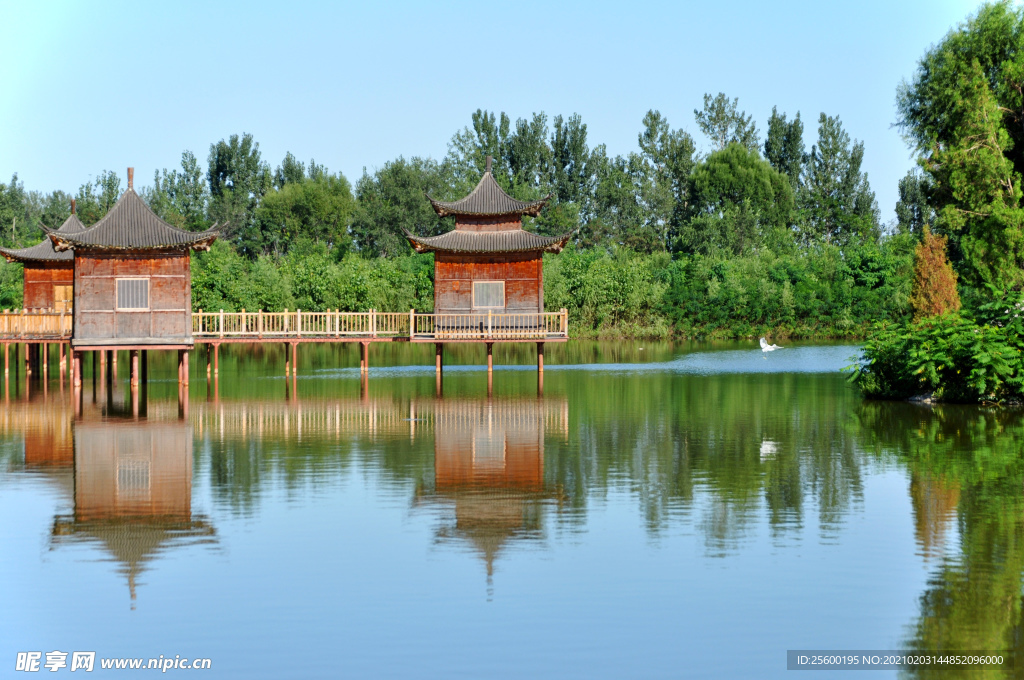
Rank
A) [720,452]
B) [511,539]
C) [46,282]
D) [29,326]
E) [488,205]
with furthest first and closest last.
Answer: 1. [46,282]
2. [488,205]
3. [29,326]
4. [720,452]
5. [511,539]

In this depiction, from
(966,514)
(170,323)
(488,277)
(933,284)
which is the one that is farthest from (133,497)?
(933,284)

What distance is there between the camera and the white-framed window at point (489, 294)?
38.8 m

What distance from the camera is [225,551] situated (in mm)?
13203

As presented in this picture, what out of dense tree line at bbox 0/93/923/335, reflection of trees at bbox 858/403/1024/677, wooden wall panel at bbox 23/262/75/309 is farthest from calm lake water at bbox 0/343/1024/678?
dense tree line at bbox 0/93/923/335

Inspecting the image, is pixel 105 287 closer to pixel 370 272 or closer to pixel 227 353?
pixel 227 353

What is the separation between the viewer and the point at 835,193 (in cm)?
8488

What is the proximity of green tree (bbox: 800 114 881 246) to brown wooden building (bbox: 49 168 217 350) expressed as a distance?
5853 centimetres

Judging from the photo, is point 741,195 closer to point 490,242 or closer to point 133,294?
point 490,242

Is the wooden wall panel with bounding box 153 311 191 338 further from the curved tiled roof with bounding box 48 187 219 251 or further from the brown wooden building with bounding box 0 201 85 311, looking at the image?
the brown wooden building with bounding box 0 201 85 311

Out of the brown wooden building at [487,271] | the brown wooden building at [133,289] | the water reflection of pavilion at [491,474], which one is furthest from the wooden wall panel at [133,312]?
the water reflection of pavilion at [491,474]

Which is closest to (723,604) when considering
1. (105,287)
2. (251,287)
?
(105,287)

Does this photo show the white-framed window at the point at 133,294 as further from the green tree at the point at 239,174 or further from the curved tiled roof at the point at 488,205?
the green tree at the point at 239,174

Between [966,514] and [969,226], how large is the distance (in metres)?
22.5

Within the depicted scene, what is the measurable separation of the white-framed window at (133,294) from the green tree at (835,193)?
59084mm
